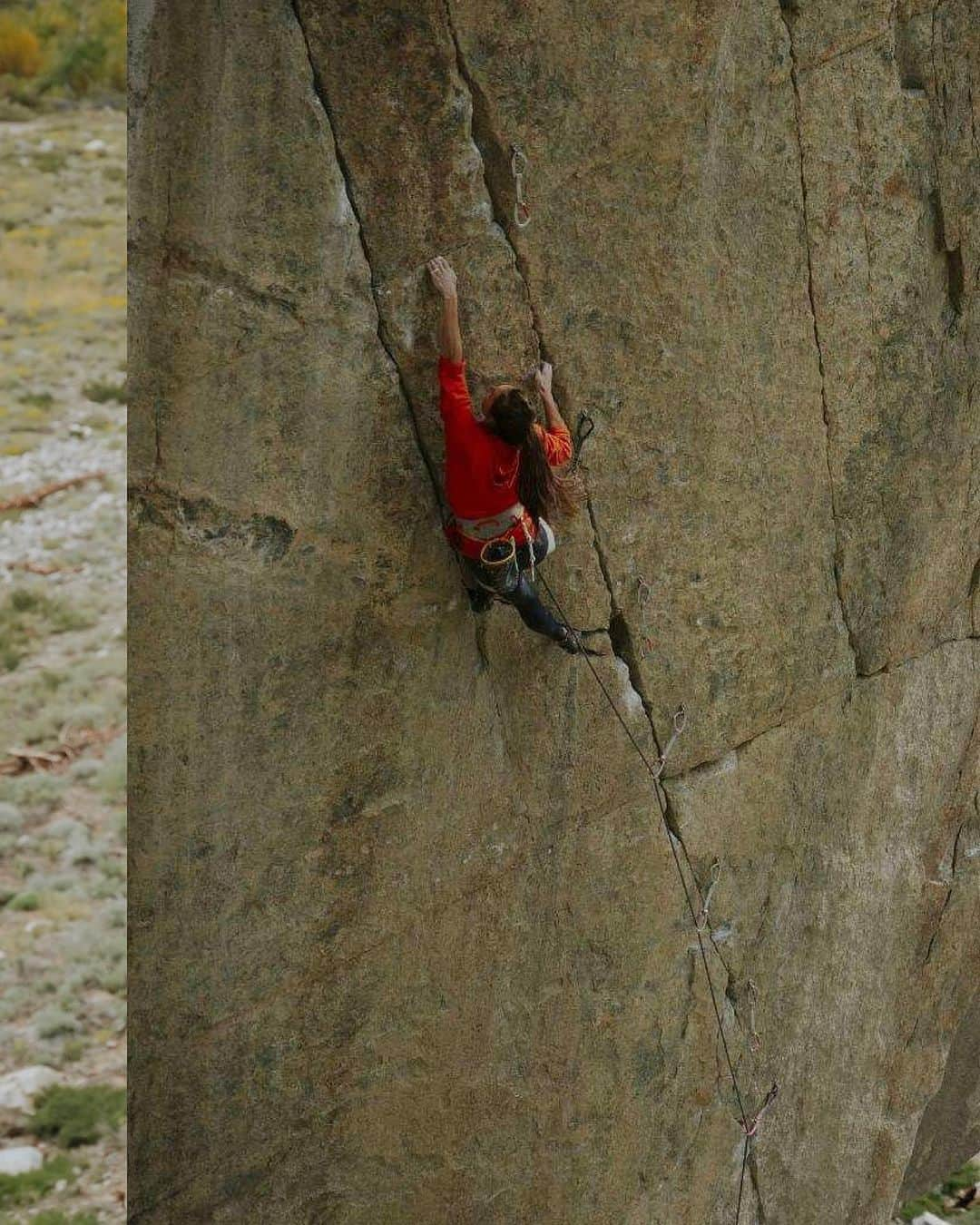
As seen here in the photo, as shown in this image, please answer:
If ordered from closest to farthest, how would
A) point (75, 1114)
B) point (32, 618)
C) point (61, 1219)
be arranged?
point (61, 1219)
point (75, 1114)
point (32, 618)

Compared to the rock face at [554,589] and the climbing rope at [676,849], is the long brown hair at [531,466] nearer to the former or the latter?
the rock face at [554,589]

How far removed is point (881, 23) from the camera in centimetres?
591

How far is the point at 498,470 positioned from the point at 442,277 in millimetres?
744

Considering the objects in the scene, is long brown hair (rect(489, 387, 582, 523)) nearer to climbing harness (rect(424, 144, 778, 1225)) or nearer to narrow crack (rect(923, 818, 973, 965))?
climbing harness (rect(424, 144, 778, 1225))

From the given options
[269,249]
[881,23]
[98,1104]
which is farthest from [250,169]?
[98,1104]

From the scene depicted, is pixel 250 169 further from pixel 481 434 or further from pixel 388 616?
pixel 388 616

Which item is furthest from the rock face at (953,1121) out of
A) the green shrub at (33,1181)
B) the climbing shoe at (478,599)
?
→ the green shrub at (33,1181)

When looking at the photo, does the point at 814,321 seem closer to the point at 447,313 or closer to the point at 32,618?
the point at 447,313

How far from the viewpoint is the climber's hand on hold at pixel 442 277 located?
5012 millimetres

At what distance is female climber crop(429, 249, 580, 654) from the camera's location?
4.93m

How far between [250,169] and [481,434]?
3.95 feet

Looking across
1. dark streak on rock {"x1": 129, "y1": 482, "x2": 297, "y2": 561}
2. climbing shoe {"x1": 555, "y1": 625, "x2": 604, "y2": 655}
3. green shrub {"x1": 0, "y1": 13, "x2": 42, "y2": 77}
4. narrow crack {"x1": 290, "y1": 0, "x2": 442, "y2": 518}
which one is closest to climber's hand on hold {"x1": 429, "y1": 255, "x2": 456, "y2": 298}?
narrow crack {"x1": 290, "y1": 0, "x2": 442, "y2": 518}

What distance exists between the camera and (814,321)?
6.12 metres

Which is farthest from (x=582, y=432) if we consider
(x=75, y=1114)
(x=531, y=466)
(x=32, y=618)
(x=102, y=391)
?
(x=102, y=391)
